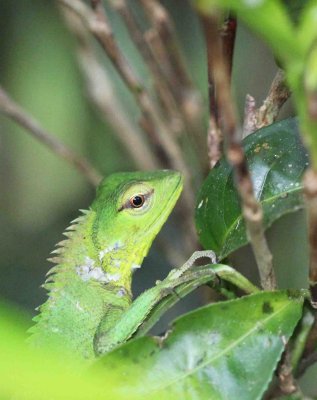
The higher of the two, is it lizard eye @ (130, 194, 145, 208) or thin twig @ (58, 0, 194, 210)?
thin twig @ (58, 0, 194, 210)

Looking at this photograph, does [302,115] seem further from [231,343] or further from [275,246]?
[275,246]

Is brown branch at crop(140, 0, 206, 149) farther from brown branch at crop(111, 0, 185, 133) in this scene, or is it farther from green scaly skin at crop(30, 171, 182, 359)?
green scaly skin at crop(30, 171, 182, 359)

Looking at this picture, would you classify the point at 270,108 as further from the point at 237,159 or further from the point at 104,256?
the point at 104,256

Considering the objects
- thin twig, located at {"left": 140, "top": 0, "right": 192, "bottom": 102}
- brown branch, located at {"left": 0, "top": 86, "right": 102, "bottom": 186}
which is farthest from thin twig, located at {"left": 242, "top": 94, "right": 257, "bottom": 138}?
brown branch, located at {"left": 0, "top": 86, "right": 102, "bottom": 186}

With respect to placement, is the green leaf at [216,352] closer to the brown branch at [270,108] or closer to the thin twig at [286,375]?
the thin twig at [286,375]

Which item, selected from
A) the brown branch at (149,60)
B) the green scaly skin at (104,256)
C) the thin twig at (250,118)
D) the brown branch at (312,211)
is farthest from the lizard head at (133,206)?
the brown branch at (312,211)
